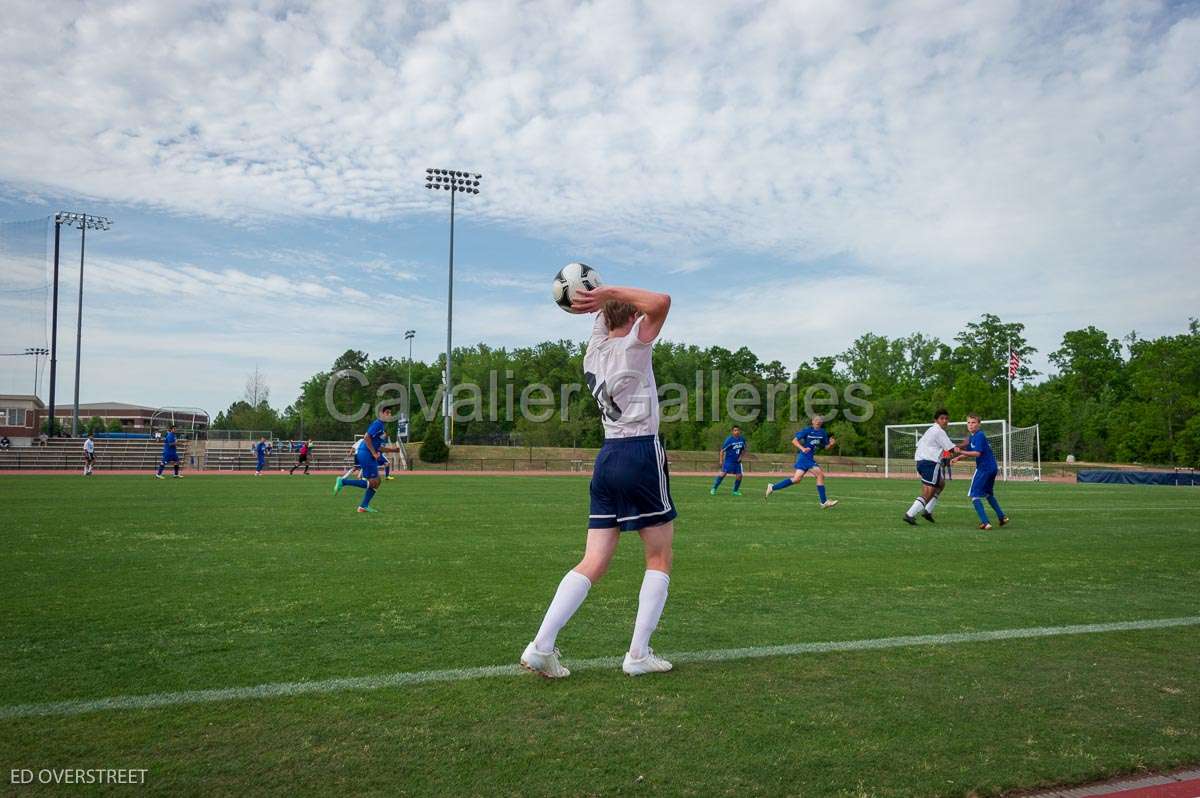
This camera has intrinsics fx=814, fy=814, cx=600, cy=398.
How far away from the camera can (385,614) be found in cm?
585

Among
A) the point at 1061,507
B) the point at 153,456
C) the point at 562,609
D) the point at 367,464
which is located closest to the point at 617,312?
the point at 562,609

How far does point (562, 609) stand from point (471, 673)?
0.59m

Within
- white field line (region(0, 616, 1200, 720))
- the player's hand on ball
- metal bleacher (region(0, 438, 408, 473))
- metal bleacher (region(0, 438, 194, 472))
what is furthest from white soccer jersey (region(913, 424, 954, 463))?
metal bleacher (region(0, 438, 194, 472))

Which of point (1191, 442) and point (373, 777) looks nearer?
point (373, 777)

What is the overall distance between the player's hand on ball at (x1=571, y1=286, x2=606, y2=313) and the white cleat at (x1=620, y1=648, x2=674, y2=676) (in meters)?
1.90

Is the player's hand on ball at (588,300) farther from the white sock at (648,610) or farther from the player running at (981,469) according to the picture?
the player running at (981,469)

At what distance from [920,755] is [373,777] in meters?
2.13

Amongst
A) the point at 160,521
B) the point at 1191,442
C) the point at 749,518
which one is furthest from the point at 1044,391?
the point at 160,521

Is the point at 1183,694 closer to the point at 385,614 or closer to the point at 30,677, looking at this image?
the point at 385,614

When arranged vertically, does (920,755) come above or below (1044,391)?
below

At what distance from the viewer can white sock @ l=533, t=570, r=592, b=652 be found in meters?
4.25

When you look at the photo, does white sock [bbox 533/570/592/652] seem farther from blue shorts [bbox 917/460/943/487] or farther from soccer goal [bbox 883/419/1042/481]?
soccer goal [bbox 883/419/1042/481]

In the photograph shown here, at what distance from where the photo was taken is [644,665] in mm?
4344

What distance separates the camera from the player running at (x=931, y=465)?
548 inches
